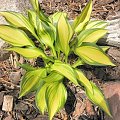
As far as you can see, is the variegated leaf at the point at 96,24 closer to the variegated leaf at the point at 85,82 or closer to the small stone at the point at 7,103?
the variegated leaf at the point at 85,82

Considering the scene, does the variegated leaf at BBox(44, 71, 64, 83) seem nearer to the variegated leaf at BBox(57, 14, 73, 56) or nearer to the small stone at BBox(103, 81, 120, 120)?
the variegated leaf at BBox(57, 14, 73, 56)

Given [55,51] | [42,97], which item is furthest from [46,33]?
[42,97]

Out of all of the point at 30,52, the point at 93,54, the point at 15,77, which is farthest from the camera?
the point at 15,77

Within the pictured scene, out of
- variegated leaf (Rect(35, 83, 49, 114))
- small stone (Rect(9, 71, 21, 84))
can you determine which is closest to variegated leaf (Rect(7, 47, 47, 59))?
variegated leaf (Rect(35, 83, 49, 114))

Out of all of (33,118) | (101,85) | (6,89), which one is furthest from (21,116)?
(101,85)

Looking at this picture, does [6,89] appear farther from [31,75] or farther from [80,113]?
[80,113]

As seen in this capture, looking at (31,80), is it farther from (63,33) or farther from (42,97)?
(63,33)

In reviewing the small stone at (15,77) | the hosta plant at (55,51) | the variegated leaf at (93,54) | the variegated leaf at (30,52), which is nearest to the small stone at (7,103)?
the small stone at (15,77)
